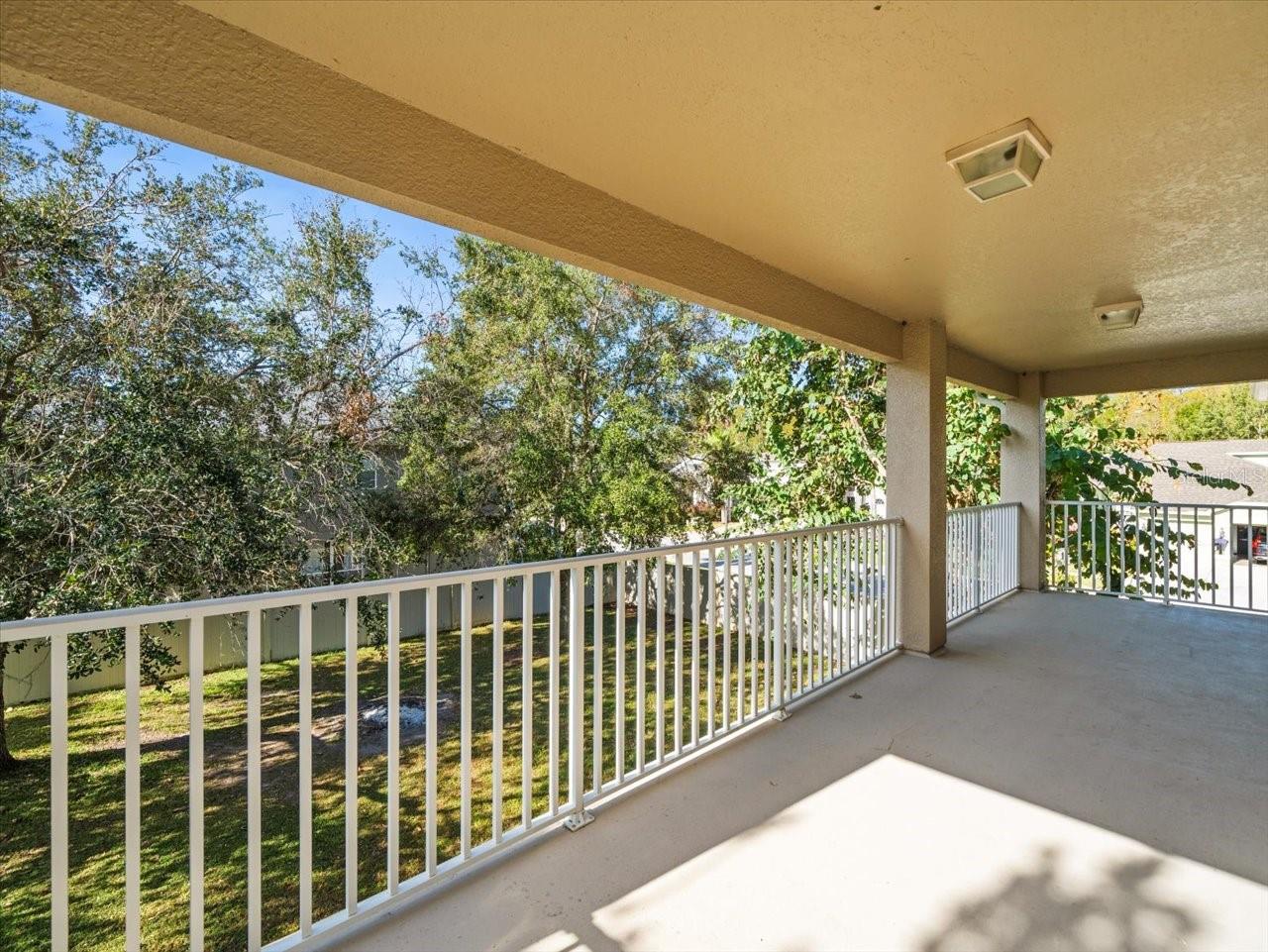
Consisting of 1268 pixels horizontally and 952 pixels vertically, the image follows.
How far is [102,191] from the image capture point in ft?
→ 16.9

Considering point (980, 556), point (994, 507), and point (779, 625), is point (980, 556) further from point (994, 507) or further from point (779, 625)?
point (779, 625)

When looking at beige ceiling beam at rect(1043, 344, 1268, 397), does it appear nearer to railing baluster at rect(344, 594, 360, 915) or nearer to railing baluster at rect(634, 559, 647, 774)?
railing baluster at rect(634, 559, 647, 774)

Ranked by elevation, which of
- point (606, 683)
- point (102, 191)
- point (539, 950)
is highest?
point (102, 191)

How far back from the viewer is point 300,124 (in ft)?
5.13

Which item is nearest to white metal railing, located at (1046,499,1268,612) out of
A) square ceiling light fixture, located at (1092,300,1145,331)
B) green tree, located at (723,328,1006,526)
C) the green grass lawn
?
green tree, located at (723,328,1006,526)

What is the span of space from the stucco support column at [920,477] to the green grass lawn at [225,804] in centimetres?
160

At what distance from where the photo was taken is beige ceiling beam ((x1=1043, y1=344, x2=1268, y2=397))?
4.96 m

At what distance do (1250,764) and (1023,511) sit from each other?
3.93 metres

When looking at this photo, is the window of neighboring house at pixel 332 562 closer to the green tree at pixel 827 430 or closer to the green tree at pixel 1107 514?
the green tree at pixel 827 430

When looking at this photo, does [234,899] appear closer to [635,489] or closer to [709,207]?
[709,207]

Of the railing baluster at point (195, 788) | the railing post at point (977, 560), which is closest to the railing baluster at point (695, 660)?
the railing baluster at point (195, 788)

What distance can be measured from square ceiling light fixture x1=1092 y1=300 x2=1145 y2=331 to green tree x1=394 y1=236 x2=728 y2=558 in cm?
595

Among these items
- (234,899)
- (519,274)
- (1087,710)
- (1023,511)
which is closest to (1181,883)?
(1087,710)

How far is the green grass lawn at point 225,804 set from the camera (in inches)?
114
